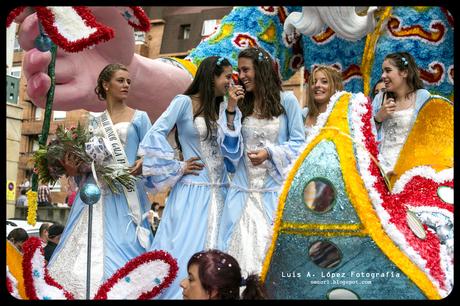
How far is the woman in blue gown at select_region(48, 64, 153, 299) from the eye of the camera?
→ 15.3 ft

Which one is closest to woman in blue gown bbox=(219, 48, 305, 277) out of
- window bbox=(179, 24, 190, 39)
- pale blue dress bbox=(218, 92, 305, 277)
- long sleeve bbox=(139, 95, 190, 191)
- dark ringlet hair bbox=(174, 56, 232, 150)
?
pale blue dress bbox=(218, 92, 305, 277)

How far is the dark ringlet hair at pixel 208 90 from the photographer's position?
14.9 feet

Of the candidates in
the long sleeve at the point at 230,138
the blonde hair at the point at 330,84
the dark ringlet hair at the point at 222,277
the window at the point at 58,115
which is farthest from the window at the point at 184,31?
the dark ringlet hair at the point at 222,277

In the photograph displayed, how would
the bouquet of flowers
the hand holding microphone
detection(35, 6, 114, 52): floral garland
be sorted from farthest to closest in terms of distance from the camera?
1. the bouquet of flowers
2. the hand holding microphone
3. detection(35, 6, 114, 52): floral garland

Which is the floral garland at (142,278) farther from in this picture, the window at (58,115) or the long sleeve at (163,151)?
the window at (58,115)

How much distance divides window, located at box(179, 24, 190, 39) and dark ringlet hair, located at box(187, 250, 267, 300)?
18821 millimetres

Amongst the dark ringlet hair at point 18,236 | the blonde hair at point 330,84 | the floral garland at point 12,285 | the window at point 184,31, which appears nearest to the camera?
the floral garland at point 12,285

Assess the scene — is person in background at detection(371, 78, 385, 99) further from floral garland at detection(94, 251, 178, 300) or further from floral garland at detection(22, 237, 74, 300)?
floral garland at detection(22, 237, 74, 300)

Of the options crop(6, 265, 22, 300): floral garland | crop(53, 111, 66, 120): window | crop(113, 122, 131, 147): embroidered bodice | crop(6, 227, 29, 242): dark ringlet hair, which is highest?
crop(113, 122, 131, 147): embroidered bodice

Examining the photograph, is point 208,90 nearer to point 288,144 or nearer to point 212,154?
point 212,154

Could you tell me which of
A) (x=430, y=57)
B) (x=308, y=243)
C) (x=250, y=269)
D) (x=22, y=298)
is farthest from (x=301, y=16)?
(x=22, y=298)

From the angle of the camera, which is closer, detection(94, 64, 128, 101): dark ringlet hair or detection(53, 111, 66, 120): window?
detection(94, 64, 128, 101): dark ringlet hair

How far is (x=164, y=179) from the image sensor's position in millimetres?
4504

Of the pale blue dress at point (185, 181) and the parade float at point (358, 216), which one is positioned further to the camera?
the pale blue dress at point (185, 181)
